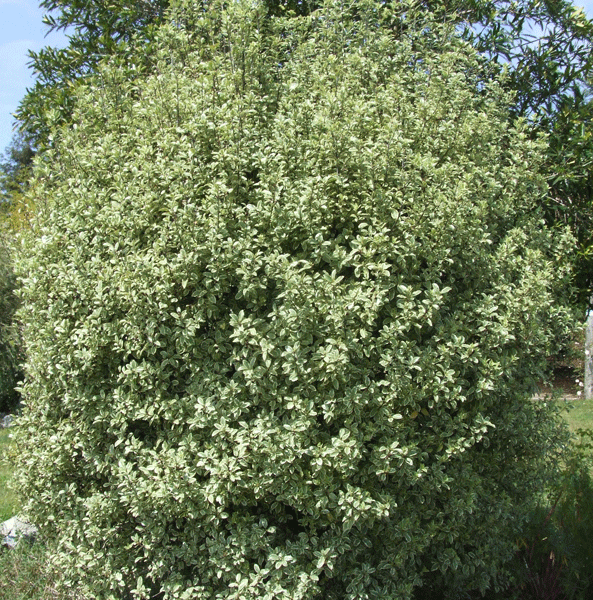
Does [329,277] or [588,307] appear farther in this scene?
[588,307]

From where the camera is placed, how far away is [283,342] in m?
3.21

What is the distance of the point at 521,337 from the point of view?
378 cm

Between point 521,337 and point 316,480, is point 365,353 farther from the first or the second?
point 521,337

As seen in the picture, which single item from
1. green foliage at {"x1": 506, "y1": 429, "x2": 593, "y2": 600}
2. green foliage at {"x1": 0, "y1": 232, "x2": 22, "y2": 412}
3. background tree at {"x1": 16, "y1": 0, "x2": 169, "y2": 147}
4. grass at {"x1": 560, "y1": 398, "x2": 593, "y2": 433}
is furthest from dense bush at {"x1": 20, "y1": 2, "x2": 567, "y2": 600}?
green foliage at {"x1": 0, "y1": 232, "x2": 22, "y2": 412}

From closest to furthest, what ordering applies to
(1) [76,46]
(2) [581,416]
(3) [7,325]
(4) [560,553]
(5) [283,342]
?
1. (5) [283,342]
2. (4) [560,553]
3. (1) [76,46]
4. (2) [581,416]
5. (3) [7,325]

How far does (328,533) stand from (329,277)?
54.9 inches

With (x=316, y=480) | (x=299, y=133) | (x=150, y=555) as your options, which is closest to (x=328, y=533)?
(x=316, y=480)

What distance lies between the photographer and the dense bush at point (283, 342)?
319 centimetres

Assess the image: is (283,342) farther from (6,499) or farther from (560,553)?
(6,499)

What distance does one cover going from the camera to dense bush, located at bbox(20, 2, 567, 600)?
3193mm

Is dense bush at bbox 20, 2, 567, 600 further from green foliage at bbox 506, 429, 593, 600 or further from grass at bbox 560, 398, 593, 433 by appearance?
grass at bbox 560, 398, 593, 433

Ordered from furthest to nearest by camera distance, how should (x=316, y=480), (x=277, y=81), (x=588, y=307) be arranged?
(x=588, y=307) < (x=277, y=81) < (x=316, y=480)

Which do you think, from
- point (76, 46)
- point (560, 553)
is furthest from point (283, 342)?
point (76, 46)

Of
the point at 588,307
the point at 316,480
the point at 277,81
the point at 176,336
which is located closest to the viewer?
the point at 316,480
